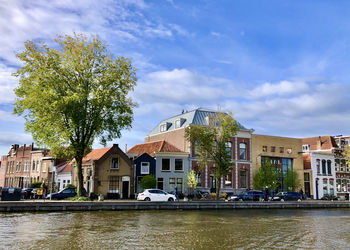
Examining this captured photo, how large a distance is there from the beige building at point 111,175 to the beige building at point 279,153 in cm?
2511

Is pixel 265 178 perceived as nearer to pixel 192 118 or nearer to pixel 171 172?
pixel 192 118

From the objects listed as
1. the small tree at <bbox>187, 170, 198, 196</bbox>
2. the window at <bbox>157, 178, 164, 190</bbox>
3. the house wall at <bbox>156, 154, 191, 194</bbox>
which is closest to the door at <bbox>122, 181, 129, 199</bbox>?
the house wall at <bbox>156, 154, 191, 194</bbox>

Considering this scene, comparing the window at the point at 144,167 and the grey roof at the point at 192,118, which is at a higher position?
the grey roof at the point at 192,118

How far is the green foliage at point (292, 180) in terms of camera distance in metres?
70.6

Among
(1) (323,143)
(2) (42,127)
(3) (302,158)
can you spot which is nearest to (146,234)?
(2) (42,127)

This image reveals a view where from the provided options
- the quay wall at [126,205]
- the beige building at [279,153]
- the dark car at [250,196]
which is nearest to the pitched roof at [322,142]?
the beige building at [279,153]

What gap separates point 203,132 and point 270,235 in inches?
1149

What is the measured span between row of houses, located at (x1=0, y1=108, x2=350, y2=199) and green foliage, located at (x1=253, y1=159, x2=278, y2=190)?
2.28m

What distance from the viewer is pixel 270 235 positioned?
23.2 metres

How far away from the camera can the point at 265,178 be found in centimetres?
6506

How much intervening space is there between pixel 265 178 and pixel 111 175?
27.4 m

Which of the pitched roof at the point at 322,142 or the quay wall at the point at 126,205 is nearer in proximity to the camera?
the quay wall at the point at 126,205

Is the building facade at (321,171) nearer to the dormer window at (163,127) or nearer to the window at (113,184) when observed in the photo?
the dormer window at (163,127)

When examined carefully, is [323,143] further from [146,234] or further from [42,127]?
[146,234]
